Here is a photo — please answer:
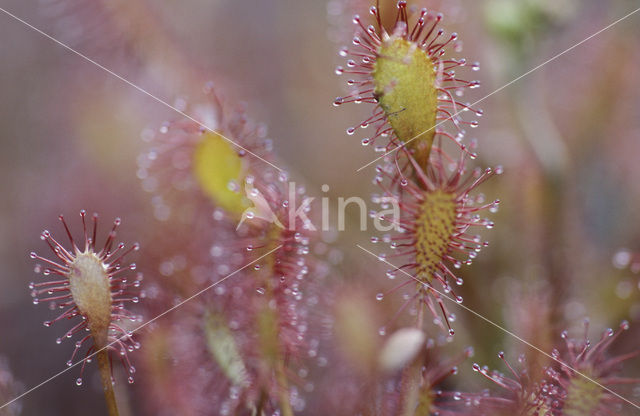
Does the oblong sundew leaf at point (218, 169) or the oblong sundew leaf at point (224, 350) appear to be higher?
the oblong sundew leaf at point (218, 169)

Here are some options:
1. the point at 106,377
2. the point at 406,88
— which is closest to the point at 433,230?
the point at 406,88

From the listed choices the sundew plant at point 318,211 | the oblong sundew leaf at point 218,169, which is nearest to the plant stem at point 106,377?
the sundew plant at point 318,211

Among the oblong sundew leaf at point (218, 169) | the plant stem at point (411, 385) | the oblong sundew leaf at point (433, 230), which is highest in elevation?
the oblong sundew leaf at point (218, 169)

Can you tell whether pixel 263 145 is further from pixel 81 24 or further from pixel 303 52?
pixel 303 52

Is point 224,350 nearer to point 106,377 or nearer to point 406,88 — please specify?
point 106,377

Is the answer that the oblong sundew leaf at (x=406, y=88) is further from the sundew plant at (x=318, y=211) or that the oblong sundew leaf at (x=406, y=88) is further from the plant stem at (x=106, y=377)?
the plant stem at (x=106, y=377)

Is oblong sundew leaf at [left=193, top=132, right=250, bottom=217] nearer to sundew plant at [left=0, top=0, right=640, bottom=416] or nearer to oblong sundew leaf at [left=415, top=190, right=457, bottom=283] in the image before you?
sundew plant at [left=0, top=0, right=640, bottom=416]

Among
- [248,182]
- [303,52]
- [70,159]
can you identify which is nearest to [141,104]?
[70,159]
